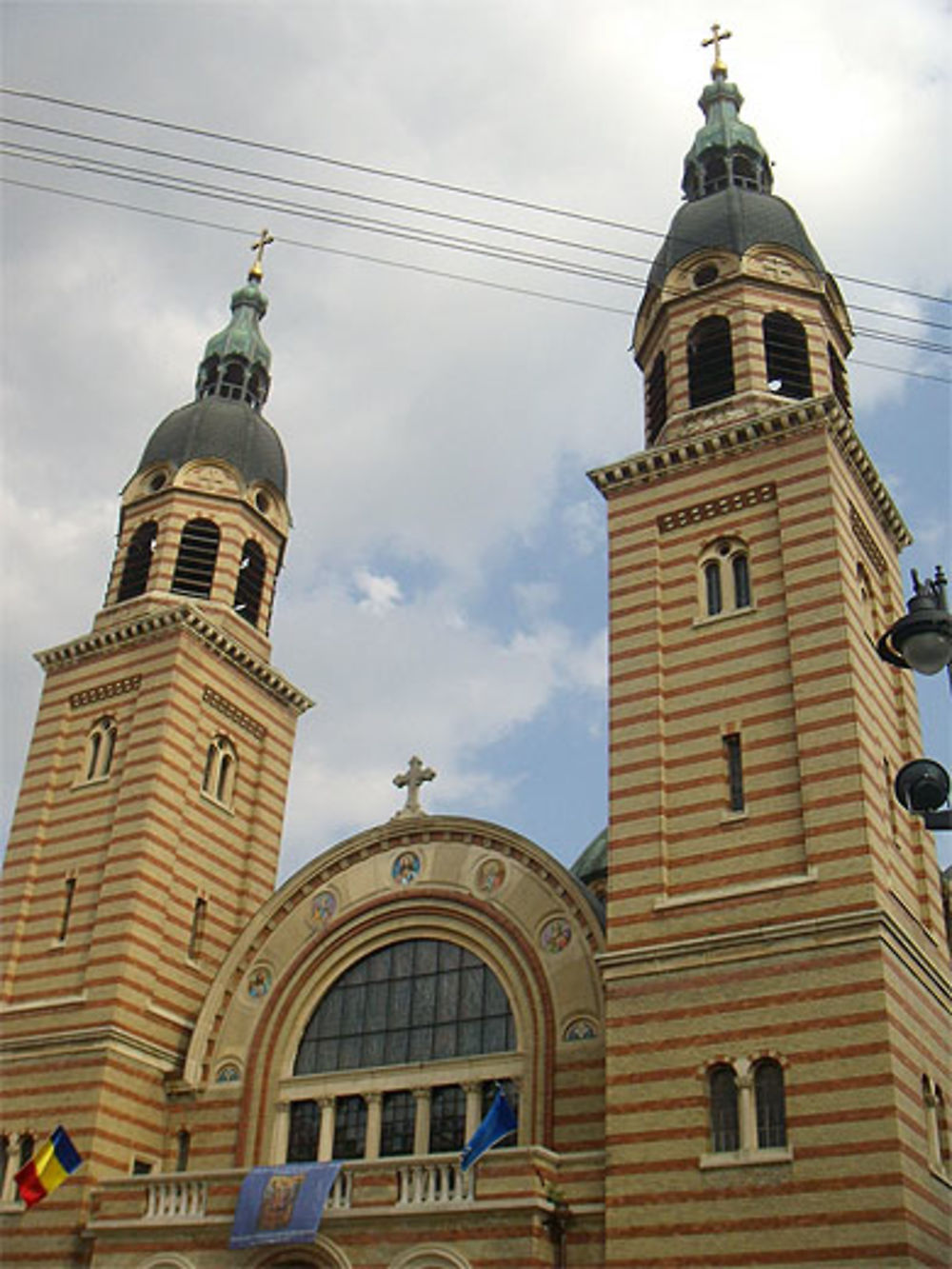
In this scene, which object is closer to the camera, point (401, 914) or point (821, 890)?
point (821, 890)

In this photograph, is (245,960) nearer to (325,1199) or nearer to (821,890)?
(325,1199)

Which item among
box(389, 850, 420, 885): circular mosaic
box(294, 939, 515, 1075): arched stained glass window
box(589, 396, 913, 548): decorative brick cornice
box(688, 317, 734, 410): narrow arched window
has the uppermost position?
box(688, 317, 734, 410): narrow arched window

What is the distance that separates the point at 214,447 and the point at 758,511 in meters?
16.7

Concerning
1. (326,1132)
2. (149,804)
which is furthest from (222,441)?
(326,1132)

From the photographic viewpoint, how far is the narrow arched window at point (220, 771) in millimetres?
33062

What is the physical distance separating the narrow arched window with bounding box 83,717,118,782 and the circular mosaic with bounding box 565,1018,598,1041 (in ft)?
44.1

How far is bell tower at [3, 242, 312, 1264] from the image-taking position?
27828 millimetres

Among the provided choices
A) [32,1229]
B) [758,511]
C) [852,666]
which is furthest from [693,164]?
[32,1229]

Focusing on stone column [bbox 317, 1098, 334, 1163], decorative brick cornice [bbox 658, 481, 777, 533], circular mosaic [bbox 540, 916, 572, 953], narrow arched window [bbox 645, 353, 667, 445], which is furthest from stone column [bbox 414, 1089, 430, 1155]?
narrow arched window [bbox 645, 353, 667, 445]

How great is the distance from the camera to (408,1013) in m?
27.8

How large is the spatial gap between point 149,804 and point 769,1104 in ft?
52.5

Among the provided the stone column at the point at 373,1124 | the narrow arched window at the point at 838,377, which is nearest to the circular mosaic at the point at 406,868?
the stone column at the point at 373,1124

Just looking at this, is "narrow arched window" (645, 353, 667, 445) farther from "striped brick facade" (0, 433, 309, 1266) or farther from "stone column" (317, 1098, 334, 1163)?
"stone column" (317, 1098, 334, 1163)

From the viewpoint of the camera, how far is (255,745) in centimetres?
3481
